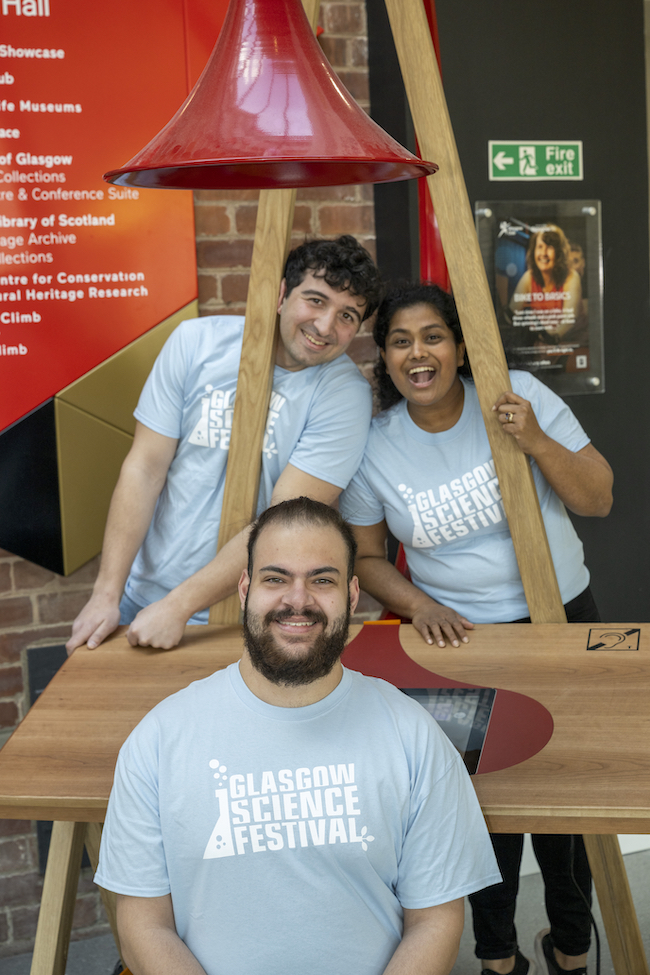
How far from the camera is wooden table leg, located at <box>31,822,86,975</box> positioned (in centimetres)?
167

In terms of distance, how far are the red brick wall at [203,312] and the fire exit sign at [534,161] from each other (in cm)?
38

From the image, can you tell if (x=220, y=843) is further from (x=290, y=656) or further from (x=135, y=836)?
(x=290, y=656)

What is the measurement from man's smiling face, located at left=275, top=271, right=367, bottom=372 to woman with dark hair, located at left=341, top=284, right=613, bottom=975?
106 mm

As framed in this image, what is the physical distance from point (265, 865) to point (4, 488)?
1.46m

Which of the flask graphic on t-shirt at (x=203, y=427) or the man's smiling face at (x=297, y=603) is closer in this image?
the man's smiling face at (x=297, y=603)

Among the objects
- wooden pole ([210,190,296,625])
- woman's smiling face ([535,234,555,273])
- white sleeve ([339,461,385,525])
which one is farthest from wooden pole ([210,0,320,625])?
woman's smiling face ([535,234,555,273])

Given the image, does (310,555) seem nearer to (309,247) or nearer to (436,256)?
(309,247)

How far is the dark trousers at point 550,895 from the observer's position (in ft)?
6.61

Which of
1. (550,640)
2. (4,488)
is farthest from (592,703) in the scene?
(4,488)

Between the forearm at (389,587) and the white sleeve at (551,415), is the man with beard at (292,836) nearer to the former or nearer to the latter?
the forearm at (389,587)

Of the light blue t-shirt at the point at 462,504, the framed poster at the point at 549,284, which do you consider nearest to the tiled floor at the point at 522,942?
the light blue t-shirt at the point at 462,504

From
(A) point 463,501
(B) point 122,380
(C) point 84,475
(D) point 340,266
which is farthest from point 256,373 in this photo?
(C) point 84,475

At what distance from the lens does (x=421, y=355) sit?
197 centimetres

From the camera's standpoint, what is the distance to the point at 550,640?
1845 mm
